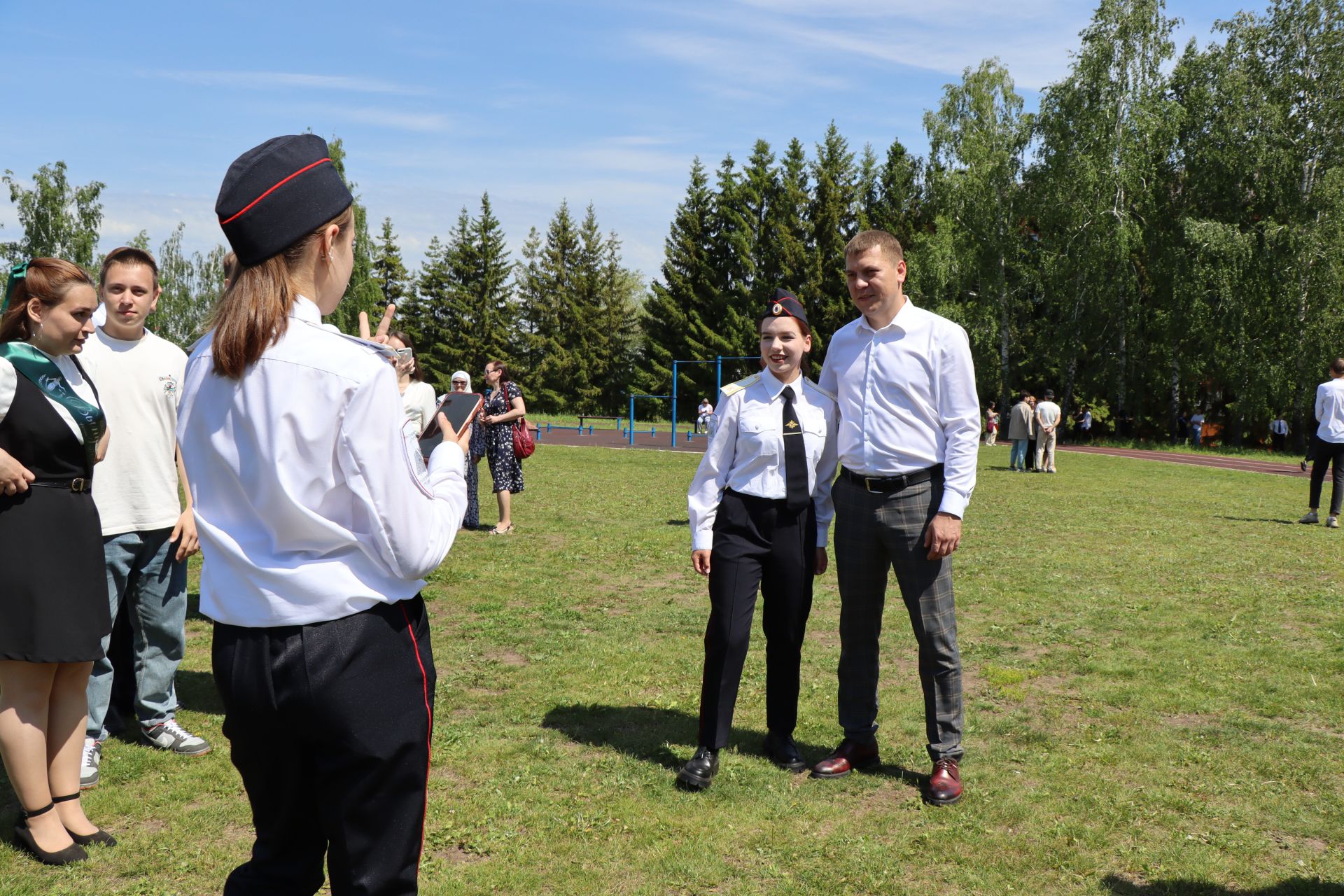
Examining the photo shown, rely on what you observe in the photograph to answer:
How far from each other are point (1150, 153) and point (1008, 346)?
31.2 ft

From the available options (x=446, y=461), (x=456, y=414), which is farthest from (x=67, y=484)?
(x=446, y=461)

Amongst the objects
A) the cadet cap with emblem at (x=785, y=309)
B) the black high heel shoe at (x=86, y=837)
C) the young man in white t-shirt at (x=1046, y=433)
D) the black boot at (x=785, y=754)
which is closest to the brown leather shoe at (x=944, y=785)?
the black boot at (x=785, y=754)

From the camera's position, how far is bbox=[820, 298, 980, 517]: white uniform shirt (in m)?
4.27

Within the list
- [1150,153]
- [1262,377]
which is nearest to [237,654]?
[1262,377]

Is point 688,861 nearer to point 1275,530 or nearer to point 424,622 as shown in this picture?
point 424,622

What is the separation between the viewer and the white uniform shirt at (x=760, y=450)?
450 cm

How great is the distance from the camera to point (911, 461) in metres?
4.33

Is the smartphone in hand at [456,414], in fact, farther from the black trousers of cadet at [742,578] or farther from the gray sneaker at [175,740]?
the gray sneaker at [175,740]

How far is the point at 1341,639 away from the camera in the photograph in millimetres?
7328

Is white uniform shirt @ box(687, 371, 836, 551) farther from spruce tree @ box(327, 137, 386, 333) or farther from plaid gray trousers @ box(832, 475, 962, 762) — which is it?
spruce tree @ box(327, 137, 386, 333)

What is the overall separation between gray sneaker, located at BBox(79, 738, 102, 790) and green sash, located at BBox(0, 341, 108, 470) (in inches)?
56.8

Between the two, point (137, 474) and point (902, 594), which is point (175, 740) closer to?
point (137, 474)

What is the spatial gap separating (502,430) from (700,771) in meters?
8.34

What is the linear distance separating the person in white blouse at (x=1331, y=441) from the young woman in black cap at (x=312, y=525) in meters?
13.6
